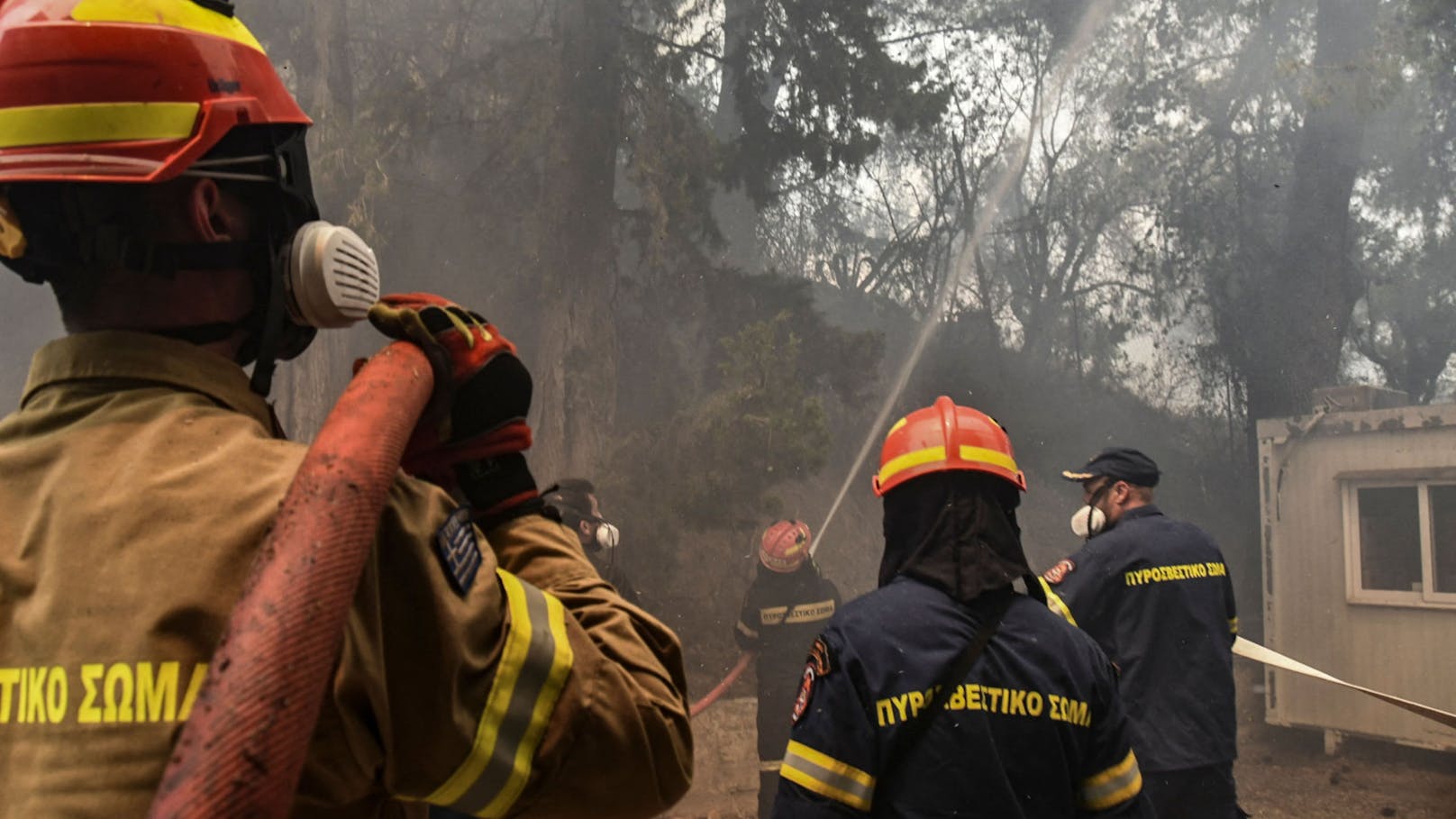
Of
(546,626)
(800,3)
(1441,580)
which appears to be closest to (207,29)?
(546,626)

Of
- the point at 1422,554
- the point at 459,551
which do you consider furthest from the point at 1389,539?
the point at 459,551

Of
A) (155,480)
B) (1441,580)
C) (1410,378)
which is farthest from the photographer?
(1410,378)

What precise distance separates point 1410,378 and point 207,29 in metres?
19.5

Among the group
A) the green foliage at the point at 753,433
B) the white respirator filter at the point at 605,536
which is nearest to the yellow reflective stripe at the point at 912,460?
the white respirator filter at the point at 605,536

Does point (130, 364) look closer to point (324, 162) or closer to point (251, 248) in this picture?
point (251, 248)

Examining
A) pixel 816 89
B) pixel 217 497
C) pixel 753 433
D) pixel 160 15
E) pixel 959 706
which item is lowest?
pixel 753 433

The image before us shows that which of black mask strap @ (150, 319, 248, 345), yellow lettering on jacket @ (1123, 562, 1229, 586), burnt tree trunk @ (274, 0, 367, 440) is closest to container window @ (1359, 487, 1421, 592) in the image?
yellow lettering on jacket @ (1123, 562, 1229, 586)

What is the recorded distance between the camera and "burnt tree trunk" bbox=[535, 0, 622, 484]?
37.2 ft

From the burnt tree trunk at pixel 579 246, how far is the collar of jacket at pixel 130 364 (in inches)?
396

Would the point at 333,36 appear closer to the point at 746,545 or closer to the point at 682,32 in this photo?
the point at 682,32

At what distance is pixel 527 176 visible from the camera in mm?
12180

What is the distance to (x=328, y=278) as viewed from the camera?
1315mm

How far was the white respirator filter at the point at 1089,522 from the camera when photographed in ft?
16.9

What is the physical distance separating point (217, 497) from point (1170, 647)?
178 inches
